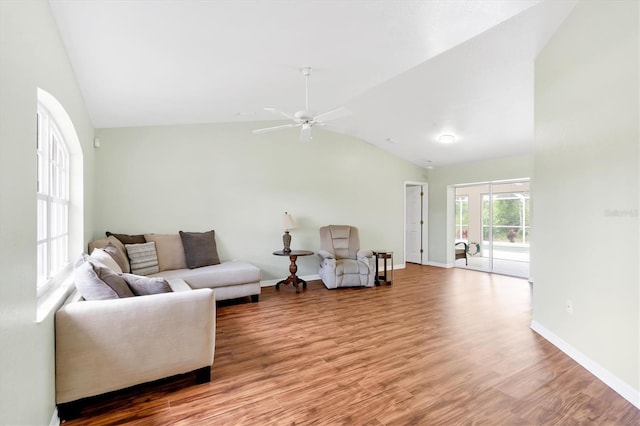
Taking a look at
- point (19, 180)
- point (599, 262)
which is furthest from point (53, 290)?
point (599, 262)

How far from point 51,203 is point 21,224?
1353mm

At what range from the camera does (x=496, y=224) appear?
6.62 meters

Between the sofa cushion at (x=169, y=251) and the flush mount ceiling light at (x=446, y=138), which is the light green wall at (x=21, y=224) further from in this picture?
the flush mount ceiling light at (x=446, y=138)

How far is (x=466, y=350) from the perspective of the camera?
275cm

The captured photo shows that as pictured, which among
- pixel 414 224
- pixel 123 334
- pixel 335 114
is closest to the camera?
pixel 123 334

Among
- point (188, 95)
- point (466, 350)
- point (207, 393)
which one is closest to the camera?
point (207, 393)

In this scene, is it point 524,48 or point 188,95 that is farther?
point 188,95

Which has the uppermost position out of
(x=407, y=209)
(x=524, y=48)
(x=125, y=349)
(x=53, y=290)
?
(x=524, y=48)

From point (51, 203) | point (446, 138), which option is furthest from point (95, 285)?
point (446, 138)

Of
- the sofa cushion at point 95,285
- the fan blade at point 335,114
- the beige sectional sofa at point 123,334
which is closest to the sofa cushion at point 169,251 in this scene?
the beige sectional sofa at point 123,334

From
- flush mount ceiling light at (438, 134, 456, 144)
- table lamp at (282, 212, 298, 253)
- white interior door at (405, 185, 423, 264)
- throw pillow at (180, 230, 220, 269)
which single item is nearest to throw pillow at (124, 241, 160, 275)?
throw pillow at (180, 230, 220, 269)

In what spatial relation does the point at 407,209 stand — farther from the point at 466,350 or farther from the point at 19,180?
the point at 19,180

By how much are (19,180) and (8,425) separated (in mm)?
1018

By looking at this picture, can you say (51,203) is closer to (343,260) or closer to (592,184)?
(343,260)
